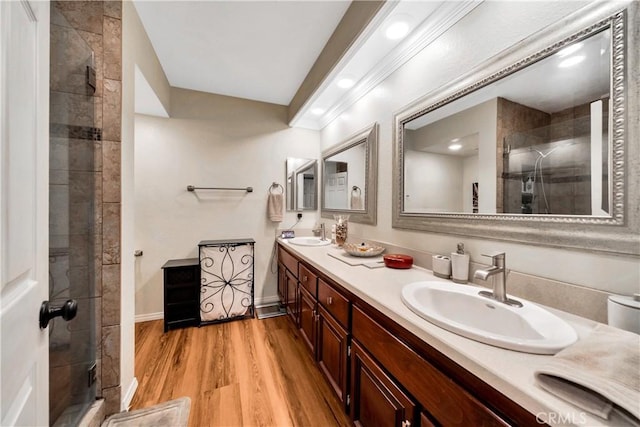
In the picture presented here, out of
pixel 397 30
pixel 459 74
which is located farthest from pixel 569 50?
pixel 397 30

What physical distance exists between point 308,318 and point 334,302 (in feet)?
1.91

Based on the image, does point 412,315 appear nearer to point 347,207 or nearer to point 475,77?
point 475,77

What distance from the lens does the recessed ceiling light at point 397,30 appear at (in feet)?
4.46

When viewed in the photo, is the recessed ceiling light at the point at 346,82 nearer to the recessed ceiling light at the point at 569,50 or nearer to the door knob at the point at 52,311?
the recessed ceiling light at the point at 569,50

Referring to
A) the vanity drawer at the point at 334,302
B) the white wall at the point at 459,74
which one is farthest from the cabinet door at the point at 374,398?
the white wall at the point at 459,74

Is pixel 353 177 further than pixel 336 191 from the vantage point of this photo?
No

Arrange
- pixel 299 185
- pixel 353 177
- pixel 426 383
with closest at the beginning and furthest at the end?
pixel 426 383 → pixel 353 177 → pixel 299 185

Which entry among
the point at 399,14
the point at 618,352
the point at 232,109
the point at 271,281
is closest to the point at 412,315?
the point at 618,352

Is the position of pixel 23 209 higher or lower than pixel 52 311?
higher

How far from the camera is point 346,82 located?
80.0 inches

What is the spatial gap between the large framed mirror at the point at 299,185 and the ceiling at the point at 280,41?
70 centimetres

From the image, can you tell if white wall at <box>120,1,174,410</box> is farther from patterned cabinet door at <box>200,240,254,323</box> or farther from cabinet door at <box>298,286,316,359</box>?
cabinet door at <box>298,286,316,359</box>

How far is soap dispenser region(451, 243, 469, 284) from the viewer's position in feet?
3.78

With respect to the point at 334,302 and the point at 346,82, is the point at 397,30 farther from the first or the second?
the point at 334,302
